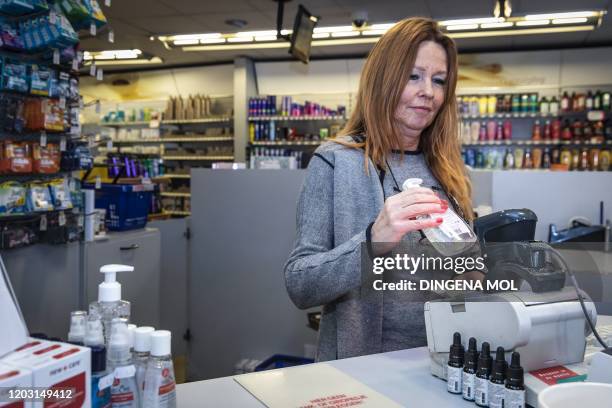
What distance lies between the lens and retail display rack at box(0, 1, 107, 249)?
256cm

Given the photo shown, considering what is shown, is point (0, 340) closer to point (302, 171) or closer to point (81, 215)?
point (81, 215)

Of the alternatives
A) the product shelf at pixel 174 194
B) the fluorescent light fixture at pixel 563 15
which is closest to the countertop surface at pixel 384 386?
the fluorescent light fixture at pixel 563 15

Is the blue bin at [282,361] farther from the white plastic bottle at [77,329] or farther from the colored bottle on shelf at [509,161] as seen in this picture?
the colored bottle on shelf at [509,161]

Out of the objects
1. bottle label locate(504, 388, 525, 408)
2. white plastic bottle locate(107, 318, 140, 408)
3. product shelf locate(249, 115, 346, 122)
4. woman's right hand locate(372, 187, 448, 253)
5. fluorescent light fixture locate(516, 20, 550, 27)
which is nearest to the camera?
white plastic bottle locate(107, 318, 140, 408)

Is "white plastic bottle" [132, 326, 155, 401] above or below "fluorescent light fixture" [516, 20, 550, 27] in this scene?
below

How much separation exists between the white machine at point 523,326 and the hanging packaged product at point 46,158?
95.8 inches

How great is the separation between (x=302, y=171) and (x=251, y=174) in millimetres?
432

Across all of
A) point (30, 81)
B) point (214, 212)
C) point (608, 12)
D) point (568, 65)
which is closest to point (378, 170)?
point (30, 81)

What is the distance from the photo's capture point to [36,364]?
589 millimetres

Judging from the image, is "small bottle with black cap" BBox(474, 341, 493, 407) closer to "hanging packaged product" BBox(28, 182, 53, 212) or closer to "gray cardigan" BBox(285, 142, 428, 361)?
"gray cardigan" BBox(285, 142, 428, 361)

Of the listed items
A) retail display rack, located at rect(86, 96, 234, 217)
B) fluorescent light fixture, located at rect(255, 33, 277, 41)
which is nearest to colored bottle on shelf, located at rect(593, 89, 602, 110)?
fluorescent light fixture, located at rect(255, 33, 277, 41)

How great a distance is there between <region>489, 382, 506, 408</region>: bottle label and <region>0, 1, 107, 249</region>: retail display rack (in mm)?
2478

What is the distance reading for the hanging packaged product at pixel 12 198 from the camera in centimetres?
255

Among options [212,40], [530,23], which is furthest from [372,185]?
[212,40]
